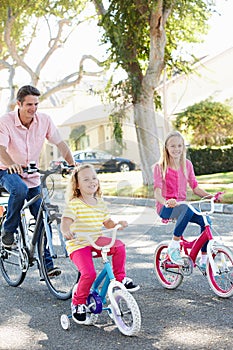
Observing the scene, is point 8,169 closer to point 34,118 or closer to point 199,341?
point 34,118

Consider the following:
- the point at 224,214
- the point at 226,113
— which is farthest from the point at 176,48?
the point at 226,113

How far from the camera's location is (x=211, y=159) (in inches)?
1018

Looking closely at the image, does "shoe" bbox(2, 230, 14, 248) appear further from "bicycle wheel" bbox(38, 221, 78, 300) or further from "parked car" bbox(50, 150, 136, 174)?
"parked car" bbox(50, 150, 136, 174)

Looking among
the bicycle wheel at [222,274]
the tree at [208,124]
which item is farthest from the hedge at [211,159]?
the bicycle wheel at [222,274]

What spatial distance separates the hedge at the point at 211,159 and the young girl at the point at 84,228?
20028 mm

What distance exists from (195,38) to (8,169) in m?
14.7

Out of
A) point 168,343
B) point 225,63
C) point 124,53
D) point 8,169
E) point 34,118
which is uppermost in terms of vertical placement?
point 225,63

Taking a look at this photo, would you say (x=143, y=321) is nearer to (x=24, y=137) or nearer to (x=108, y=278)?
(x=108, y=278)

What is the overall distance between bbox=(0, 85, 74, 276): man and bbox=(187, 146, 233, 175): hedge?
19.0 metres

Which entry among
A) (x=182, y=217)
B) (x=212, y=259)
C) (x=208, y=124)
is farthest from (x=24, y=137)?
(x=208, y=124)

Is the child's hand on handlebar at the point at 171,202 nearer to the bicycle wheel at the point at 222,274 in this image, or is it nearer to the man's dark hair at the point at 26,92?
the bicycle wheel at the point at 222,274

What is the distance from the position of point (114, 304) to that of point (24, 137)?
207 cm

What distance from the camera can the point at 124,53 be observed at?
17.8m

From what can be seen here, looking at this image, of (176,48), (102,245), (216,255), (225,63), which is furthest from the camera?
(225,63)
